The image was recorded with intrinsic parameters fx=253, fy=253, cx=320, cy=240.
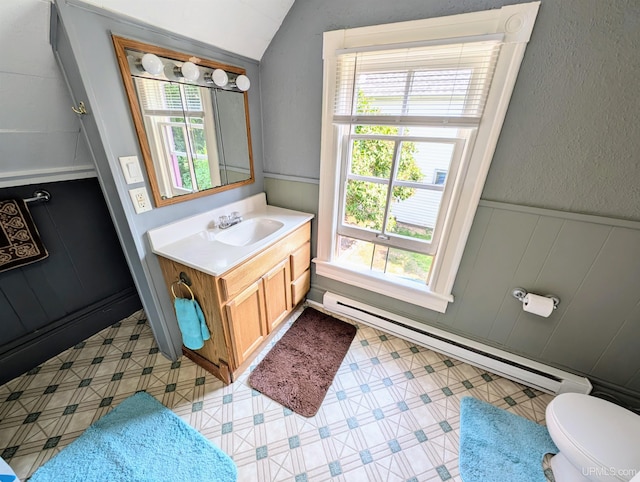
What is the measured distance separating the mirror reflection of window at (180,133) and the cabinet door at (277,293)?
27.1 inches

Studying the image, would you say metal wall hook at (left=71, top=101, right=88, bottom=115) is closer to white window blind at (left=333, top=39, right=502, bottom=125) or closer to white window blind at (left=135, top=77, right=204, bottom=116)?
white window blind at (left=135, top=77, right=204, bottom=116)

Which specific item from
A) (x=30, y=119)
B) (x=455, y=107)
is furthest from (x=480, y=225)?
(x=30, y=119)

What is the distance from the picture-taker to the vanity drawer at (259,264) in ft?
4.16

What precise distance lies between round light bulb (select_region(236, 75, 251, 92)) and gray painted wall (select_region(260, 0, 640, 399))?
0.19 metres

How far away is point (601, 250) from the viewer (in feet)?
4.02

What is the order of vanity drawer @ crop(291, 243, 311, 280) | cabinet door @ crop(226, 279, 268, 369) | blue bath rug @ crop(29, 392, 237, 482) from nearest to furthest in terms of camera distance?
blue bath rug @ crop(29, 392, 237, 482)
cabinet door @ crop(226, 279, 268, 369)
vanity drawer @ crop(291, 243, 311, 280)

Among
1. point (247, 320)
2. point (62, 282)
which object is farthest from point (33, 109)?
point (247, 320)

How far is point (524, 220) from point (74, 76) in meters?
2.16

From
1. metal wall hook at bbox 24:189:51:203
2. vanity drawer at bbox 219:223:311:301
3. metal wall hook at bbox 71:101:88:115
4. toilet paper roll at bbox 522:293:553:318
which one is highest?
metal wall hook at bbox 71:101:88:115

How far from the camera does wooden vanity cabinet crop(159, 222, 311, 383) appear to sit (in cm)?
129

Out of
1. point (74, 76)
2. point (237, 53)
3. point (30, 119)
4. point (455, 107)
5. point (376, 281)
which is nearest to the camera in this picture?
point (74, 76)

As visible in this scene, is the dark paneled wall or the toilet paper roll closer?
the toilet paper roll

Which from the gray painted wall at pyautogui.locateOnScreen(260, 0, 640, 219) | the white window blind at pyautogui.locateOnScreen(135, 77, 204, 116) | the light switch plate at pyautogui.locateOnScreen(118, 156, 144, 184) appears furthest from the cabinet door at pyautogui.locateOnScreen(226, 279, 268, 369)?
the gray painted wall at pyautogui.locateOnScreen(260, 0, 640, 219)

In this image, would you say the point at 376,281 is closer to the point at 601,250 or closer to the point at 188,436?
the point at 601,250
